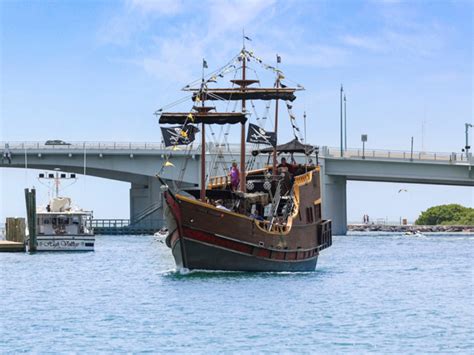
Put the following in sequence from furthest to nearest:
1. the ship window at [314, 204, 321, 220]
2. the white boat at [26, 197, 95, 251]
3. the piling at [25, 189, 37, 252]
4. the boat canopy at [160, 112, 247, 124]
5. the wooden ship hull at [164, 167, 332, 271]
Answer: the white boat at [26, 197, 95, 251], the piling at [25, 189, 37, 252], the ship window at [314, 204, 321, 220], the boat canopy at [160, 112, 247, 124], the wooden ship hull at [164, 167, 332, 271]

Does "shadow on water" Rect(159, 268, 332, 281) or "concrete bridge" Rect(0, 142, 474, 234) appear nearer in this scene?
"shadow on water" Rect(159, 268, 332, 281)

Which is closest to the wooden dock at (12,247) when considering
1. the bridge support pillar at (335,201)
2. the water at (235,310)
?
the water at (235,310)

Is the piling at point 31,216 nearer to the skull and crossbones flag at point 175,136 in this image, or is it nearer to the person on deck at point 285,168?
the person on deck at point 285,168

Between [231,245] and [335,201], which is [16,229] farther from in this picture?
[335,201]

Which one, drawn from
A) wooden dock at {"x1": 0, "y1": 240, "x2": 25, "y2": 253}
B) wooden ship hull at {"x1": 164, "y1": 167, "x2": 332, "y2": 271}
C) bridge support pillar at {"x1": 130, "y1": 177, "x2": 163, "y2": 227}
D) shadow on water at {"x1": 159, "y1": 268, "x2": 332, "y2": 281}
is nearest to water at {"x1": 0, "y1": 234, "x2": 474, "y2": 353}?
shadow on water at {"x1": 159, "y1": 268, "x2": 332, "y2": 281}

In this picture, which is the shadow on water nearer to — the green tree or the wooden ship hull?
the wooden ship hull

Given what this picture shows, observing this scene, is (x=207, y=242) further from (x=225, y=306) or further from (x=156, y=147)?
(x=156, y=147)

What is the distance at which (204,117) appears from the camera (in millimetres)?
57750

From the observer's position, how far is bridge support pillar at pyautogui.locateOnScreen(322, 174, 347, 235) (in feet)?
409

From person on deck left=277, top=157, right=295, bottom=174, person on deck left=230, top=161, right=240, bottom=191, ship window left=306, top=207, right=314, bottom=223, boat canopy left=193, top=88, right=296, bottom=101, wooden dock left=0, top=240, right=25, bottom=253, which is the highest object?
boat canopy left=193, top=88, right=296, bottom=101

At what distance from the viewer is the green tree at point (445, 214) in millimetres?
177000

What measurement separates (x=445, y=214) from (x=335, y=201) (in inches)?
2254

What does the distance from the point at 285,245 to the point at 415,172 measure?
64.5m

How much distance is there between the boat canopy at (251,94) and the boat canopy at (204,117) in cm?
352
